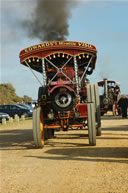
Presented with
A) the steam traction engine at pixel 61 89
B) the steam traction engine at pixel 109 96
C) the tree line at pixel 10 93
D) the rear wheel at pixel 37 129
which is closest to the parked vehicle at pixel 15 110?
the steam traction engine at pixel 109 96

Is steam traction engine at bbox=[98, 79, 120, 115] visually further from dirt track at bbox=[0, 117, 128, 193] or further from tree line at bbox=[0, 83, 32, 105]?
tree line at bbox=[0, 83, 32, 105]

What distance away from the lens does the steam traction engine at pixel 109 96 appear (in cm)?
1995

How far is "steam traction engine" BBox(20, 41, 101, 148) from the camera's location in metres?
7.14

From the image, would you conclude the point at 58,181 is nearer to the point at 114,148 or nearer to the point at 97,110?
the point at 114,148

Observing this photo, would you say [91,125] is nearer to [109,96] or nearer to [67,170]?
[67,170]

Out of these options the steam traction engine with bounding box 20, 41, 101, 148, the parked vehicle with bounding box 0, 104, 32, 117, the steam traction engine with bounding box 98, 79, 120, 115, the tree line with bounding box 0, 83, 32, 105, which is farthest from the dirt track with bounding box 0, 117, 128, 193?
the tree line with bounding box 0, 83, 32, 105

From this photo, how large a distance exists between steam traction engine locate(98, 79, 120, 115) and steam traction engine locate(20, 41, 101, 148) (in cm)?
1148

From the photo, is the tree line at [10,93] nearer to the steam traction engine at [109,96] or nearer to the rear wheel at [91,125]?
the steam traction engine at [109,96]

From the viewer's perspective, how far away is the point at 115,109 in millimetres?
20531

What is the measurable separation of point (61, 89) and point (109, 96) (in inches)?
529

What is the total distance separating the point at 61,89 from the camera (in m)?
7.28

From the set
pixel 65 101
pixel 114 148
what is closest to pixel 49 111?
pixel 65 101

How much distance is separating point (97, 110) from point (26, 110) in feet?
53.3

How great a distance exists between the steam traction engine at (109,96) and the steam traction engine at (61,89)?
452 inches
